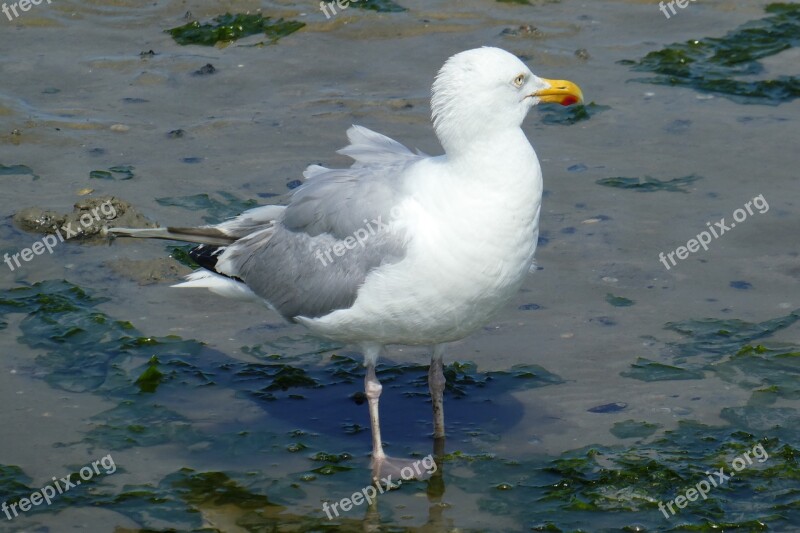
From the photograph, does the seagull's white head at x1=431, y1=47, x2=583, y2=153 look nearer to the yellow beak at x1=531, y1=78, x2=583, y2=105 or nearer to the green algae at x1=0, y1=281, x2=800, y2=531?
the yellow beak at x1=531, y1=78, x2=583, y2=105

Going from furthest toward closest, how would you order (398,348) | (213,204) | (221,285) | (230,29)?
1. (230,29)
2. (213,204)
3. (398,348)
4. (221,285)

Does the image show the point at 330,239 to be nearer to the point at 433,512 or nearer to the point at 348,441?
the point at 348,441

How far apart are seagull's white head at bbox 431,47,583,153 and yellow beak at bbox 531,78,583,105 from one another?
15 centimetres

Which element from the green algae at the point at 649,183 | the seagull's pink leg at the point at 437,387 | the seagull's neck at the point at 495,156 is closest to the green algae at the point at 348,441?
the seagull's pink leg at the point at 437,387

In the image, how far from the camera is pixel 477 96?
6.52m

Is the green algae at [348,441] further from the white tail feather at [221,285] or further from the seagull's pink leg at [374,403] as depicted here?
the white tail feather at [221,285]

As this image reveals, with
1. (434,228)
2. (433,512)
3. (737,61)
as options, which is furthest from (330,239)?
(737,61)

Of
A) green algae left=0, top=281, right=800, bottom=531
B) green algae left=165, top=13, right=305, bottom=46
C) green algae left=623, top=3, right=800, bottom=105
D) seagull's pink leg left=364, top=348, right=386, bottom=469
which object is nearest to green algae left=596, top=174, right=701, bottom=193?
green algae left=623, top=3, right=800, bottom=105

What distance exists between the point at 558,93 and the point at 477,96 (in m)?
0.57

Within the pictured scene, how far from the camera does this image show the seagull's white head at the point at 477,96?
6527 millimetres

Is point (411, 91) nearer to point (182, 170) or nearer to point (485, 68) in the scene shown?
point (182, 170)

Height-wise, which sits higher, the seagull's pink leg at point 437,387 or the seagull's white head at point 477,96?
the seagull's white head at point 477,96

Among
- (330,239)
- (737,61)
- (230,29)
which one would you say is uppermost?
(230,29)

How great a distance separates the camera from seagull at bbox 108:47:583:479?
6.51m
